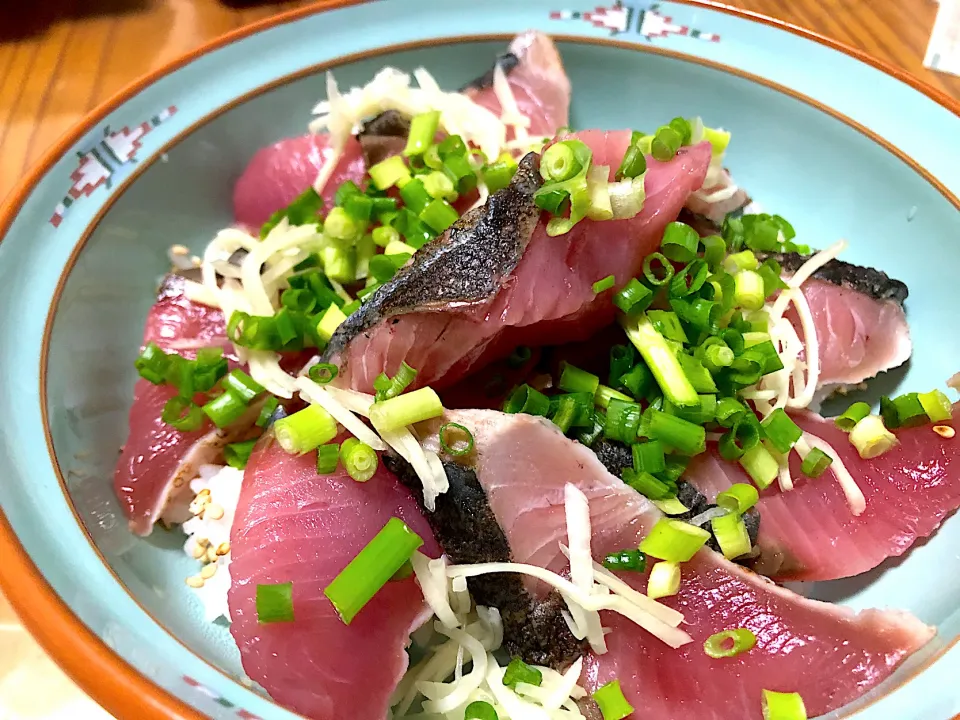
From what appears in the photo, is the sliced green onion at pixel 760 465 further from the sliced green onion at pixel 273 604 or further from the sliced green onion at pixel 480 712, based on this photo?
the sliced green onion at pixel 273 604

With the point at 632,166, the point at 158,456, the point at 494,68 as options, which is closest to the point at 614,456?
the point at 632,166

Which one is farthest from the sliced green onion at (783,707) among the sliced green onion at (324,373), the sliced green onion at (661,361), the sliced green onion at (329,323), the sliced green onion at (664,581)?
the sliced green onion at (329,323)

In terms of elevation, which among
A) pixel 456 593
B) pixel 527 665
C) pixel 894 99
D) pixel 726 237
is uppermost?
pixel 894 99

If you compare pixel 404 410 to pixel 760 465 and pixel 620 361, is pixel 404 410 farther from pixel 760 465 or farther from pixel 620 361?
pixel 760 465

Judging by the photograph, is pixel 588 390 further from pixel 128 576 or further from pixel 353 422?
pixel 128 576

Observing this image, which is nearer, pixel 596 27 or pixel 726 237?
pixel 726 237

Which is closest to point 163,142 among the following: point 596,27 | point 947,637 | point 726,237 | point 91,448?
point 91,448
